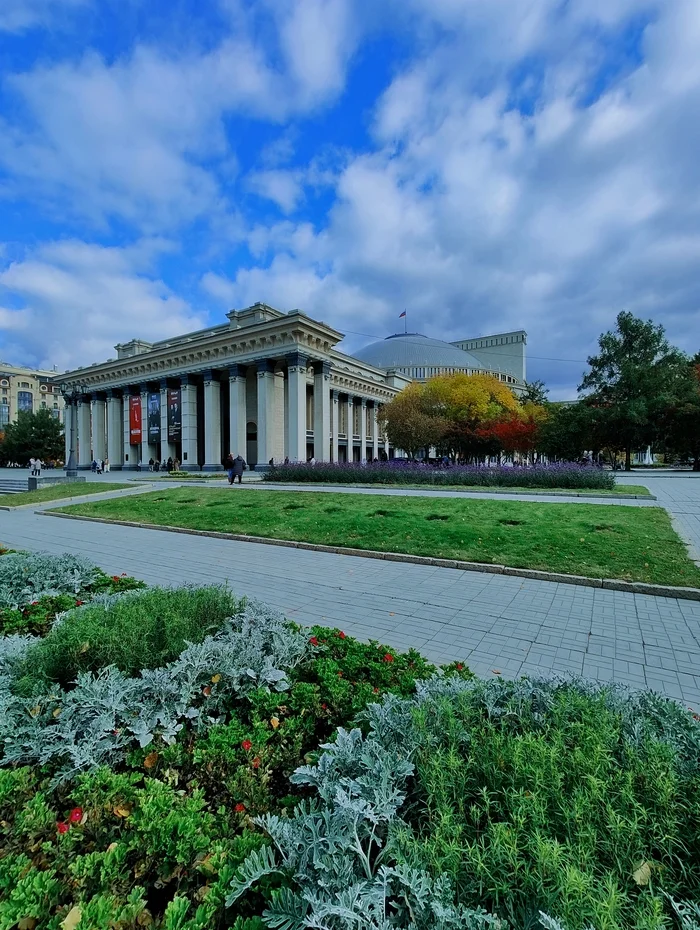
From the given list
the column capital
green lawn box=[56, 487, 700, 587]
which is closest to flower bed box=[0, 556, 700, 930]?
green lawn box=[56, 487, 700, 587]

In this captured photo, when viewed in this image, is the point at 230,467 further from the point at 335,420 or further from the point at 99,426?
the point at 99,426

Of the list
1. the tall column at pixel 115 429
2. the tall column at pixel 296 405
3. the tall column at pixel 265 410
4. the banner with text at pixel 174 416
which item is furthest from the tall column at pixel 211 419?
the tall column at pixel 115 429

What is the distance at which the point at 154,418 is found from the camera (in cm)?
4738

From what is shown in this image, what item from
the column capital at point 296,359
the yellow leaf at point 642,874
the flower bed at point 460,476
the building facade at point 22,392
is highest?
the building facade at point 22,392

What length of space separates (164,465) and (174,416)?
5409mm

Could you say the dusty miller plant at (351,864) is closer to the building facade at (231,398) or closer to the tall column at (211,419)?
the building facade at (231,398)

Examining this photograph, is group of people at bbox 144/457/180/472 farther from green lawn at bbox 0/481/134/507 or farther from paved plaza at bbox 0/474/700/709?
paved plaza at bbox 0/474/700/709

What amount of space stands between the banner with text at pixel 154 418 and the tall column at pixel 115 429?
7198 mm

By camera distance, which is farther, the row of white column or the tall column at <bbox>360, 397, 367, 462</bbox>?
the tall column at <bbox>360, 397, 367, 462</bbox>

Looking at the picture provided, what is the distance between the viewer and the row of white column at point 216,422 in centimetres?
3759

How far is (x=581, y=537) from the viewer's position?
8445 millimetres

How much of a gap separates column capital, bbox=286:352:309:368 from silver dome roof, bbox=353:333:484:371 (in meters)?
49.2

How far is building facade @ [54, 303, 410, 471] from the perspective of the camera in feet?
124

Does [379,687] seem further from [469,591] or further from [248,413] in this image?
[248,413]
